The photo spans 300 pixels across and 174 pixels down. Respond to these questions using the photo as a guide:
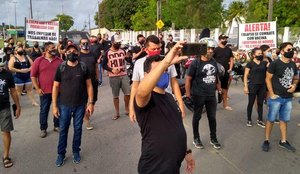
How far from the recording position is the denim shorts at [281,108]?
17.9 ft

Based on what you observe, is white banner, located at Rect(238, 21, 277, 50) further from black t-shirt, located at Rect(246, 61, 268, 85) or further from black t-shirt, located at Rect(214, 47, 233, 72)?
black t-shirt, located at Rect(246, 61, 268, 85)

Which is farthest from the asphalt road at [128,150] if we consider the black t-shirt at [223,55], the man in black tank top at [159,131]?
the man in black tank top at [159,131]

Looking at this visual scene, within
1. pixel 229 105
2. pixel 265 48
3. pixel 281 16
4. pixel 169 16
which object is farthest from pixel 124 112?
pixel 281 16

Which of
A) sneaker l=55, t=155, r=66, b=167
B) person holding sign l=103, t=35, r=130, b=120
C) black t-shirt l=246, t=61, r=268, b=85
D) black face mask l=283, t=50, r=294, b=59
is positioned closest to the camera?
sneaker l=55, t=155, r=66, b=167

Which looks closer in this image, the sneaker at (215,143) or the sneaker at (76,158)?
the sneaker at (76,158)

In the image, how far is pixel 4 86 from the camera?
5020 millimetres

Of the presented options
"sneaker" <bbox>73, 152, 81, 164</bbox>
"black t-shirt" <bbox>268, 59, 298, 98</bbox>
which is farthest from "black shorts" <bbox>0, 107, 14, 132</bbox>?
"black t-shirt" <bbox>268, 59, 298, 98</bbox>

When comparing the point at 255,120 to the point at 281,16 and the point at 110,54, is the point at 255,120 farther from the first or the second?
the point at 281,16

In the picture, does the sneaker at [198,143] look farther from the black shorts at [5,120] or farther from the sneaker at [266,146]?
the black shorts at [5,120]

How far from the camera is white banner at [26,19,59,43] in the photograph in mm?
11289

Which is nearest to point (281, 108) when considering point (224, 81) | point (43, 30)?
point (224, 81)

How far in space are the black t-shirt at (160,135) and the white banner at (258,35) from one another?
7347 mm

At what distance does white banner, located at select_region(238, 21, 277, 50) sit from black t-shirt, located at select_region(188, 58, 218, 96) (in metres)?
4.42

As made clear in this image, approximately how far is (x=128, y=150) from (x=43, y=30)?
722cm
